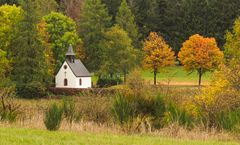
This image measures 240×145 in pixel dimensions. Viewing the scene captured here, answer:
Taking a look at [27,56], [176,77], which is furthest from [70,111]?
[176,77]

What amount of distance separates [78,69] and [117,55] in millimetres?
4873

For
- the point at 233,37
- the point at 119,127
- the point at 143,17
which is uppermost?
the point at 143,17

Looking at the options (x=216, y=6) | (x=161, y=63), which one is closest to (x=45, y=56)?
(x=161, y=63)

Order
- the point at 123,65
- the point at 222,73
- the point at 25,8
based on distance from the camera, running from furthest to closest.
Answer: the point at 123,65
the point at 25,8
the point at 222,73

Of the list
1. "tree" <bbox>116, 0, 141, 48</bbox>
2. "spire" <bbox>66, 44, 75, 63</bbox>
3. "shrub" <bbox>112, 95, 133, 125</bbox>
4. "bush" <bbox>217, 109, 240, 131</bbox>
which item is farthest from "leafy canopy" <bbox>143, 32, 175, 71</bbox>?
"bush" <bbox>217, 109, 240, 131</bbox>

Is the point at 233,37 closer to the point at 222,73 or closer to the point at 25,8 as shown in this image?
the point at 25,8

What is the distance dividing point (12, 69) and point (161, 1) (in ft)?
129

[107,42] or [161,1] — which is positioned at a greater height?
[161,1]

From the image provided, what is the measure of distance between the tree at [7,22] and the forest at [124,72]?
0.11 m

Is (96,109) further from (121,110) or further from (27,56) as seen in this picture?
(27,56)

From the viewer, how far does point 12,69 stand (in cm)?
6094

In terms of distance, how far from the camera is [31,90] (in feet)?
193

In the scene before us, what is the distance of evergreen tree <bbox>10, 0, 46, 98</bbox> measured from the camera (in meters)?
59.2

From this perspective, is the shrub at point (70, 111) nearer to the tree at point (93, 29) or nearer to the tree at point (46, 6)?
the tree at point (93, 29)
